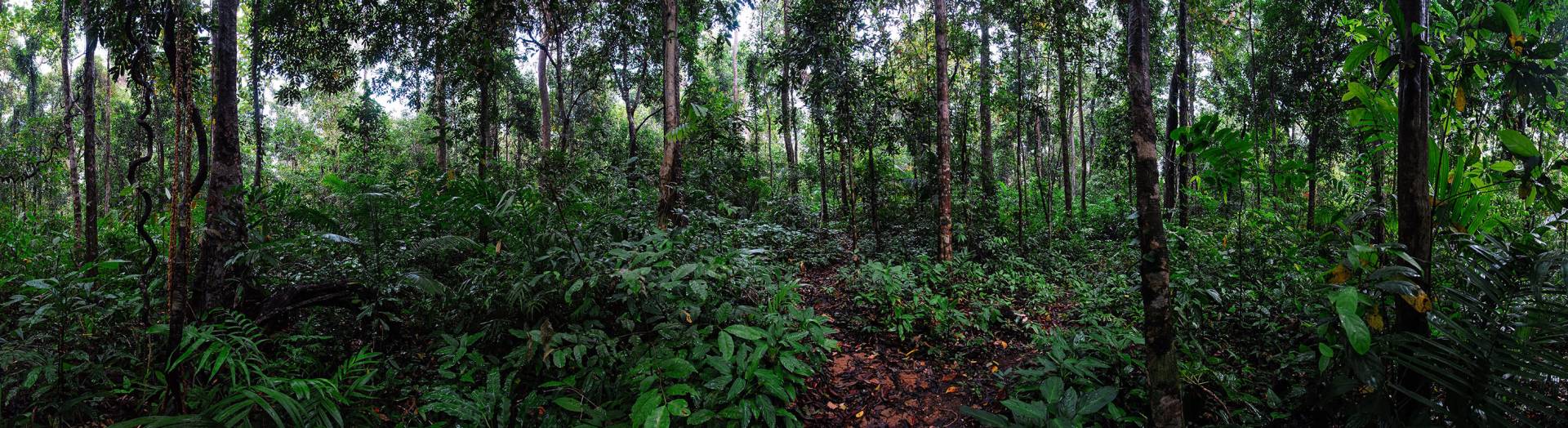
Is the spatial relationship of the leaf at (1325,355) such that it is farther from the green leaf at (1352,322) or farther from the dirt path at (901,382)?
the dirt path at (901,382)

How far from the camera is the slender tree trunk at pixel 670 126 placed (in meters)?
6.75

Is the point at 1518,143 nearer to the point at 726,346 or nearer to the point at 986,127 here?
the point at 726,346

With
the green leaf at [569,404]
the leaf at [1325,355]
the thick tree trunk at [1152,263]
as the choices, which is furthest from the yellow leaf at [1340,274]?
the green leaf at [569,404]

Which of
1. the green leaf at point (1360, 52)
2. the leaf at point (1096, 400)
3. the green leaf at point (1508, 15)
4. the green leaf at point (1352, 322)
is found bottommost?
the leaf at point (1096, 400)

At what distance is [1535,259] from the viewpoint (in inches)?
96.1

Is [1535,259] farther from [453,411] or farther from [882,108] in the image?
[882,108]

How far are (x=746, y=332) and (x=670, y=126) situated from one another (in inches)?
168

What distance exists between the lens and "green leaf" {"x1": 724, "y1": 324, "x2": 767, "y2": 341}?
3570 mm

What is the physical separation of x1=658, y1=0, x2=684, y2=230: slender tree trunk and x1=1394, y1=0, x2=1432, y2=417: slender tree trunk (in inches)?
228

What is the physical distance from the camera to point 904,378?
473 centimetres

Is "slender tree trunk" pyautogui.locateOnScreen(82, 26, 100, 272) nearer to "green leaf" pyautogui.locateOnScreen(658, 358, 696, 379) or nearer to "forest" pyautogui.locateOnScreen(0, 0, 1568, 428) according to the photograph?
"forest" pyautogui.locateOnScreen(0, 0, 1568, 428)

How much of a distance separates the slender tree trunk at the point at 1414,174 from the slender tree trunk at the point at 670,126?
5787 millimetres

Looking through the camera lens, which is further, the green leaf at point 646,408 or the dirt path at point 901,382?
the dirt path at point 901,382

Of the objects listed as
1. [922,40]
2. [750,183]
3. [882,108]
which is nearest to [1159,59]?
[922,40]
